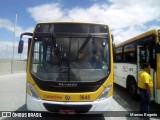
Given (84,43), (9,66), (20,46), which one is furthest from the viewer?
(9,66)

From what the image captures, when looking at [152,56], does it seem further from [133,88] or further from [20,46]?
[20,46]

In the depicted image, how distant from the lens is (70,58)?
8.06 m

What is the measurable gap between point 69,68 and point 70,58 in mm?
314

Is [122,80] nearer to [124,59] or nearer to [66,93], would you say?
[124,59]

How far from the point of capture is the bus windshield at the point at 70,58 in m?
7.94

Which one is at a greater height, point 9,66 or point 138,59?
point 138,59

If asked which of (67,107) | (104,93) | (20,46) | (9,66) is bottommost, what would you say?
(67,107)

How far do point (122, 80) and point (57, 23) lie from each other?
25.4 ft

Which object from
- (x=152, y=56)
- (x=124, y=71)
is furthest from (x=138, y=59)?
(x=124, y=71)

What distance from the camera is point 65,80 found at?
308 inches

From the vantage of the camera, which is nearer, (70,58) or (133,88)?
(70,58)

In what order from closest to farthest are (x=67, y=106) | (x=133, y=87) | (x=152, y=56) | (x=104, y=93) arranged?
(x=67, y=106) < (x=104, y=93) < (x=152, y=56) < (x=133, y=87)

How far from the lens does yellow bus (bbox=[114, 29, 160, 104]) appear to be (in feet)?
32.3

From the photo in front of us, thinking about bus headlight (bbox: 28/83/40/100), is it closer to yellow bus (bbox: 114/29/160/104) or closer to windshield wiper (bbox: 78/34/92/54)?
windshield wiper (bbox: 78/34/92/54)
